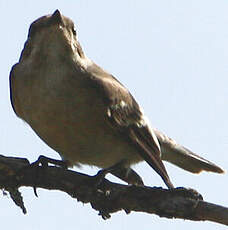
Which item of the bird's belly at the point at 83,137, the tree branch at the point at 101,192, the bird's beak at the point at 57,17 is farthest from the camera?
the bird's beak at the point at 57,17

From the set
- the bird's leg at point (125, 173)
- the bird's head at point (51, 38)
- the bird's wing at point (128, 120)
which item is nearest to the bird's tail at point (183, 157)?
the bird's wing at point (128, 120)

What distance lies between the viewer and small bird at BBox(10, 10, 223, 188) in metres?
7.02

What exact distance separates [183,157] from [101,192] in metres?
2.81

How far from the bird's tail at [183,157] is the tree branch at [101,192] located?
2.45m

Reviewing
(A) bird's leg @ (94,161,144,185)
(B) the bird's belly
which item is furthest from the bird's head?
(A) bird's leg @ (94,161,144,185)

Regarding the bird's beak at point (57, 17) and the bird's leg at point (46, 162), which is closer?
the bird's leg at point (46, 162)

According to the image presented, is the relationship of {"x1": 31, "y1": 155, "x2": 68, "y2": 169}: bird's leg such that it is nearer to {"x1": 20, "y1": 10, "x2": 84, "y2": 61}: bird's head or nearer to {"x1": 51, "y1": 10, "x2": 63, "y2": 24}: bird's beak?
{"x1": 20, "y1": 10, "x2": 84, "y2": 61}: bird's head

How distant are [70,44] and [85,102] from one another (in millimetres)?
705

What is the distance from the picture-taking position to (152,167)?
712 cm

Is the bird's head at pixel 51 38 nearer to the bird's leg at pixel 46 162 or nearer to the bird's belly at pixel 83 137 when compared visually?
the bird's belly at pixel 83 137

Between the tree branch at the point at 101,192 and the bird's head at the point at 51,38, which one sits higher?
the bird's head at the point at 51,38

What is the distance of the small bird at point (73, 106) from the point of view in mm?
7020

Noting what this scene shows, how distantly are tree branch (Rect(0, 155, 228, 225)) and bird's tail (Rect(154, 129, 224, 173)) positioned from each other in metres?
2.45

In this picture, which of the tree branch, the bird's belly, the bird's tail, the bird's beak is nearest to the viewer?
the tree branch
